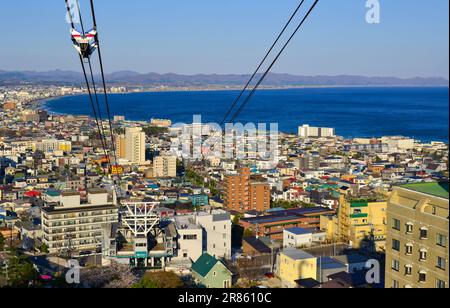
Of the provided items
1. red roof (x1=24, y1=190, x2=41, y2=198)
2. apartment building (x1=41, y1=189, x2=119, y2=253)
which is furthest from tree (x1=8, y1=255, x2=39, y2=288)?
red roof (x1=24, y1=190, x2=41, y2=198)

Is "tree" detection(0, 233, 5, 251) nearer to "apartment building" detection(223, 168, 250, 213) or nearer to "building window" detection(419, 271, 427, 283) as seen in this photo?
"apartment building" detection(223, 168, 250, 213)

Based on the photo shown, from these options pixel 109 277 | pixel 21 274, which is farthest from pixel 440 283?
pixel 21 274

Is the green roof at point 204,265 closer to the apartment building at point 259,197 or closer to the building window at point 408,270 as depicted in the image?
the building window at point 408,270

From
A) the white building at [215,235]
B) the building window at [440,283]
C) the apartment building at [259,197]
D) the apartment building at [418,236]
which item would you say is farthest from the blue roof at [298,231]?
the building window at [440,283]

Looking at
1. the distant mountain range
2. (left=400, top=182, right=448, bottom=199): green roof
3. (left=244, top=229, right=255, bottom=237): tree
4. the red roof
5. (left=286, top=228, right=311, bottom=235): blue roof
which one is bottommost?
the red roof

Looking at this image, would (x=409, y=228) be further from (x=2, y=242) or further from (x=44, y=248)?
(x=2, y=242)
